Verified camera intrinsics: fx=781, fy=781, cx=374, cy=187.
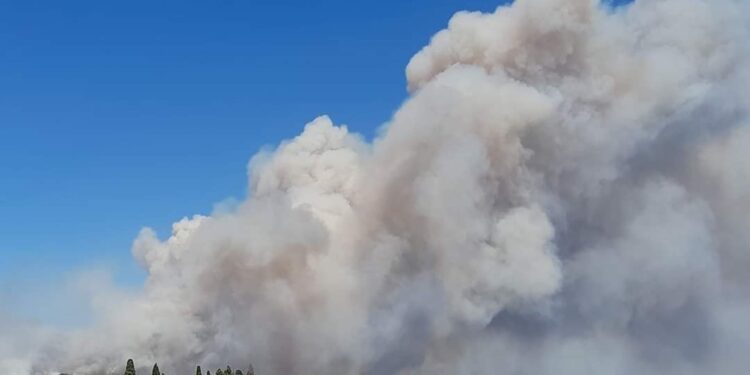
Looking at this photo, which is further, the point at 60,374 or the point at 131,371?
the point at 60,374

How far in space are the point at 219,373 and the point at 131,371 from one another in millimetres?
15207

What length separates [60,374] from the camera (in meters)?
165

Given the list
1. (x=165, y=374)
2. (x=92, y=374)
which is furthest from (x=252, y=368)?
(x=92, y=374)

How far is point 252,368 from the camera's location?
159 m

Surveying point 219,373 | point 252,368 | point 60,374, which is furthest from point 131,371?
point 60,374

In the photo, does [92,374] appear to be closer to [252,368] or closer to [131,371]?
[252,368]

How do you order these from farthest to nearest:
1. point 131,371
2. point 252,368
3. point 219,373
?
1. point 252,368
2. point 219,373
3. point 131,371

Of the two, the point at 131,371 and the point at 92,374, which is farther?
the point at 92,374

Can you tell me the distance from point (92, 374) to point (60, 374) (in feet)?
27.7

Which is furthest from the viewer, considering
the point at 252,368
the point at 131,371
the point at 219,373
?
the point at 252,368

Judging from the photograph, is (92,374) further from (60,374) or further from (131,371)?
(131,371)

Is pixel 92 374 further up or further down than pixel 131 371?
further up

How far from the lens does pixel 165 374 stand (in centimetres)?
16425

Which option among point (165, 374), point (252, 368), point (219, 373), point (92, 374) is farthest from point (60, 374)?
point (219, 373)
